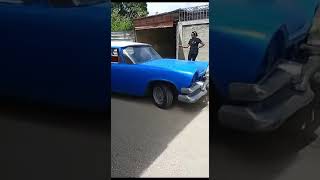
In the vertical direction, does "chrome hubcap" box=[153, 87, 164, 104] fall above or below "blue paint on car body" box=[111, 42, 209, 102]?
below

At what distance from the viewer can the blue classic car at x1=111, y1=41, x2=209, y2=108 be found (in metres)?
3.25

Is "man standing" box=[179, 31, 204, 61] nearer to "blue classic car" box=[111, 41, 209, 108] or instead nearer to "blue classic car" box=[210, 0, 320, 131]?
"blue classic car" box=[111, 41, 209, 108]

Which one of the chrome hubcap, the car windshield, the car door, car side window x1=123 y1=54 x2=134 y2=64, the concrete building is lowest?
the chrome hubcap

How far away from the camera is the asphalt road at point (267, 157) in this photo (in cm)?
293

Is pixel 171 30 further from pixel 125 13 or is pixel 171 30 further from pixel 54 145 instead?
pixel 54 145

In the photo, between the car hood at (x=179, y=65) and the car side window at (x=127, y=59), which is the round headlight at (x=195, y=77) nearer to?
the car hood at (x=179, y=65)

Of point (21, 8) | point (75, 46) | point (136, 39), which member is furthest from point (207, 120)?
point (21, 8)

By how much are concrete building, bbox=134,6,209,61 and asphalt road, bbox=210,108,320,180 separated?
31.9 inches

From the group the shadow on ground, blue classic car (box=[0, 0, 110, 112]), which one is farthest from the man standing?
the shadow on ground

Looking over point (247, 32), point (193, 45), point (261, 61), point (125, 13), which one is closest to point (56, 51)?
point (125, 13)

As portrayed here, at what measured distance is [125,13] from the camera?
122 inches

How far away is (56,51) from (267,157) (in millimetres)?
2003

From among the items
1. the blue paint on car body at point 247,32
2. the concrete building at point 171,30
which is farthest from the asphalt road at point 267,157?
the concrete building at point 171,30

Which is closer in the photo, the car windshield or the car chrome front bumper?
the car chrome front bumper
